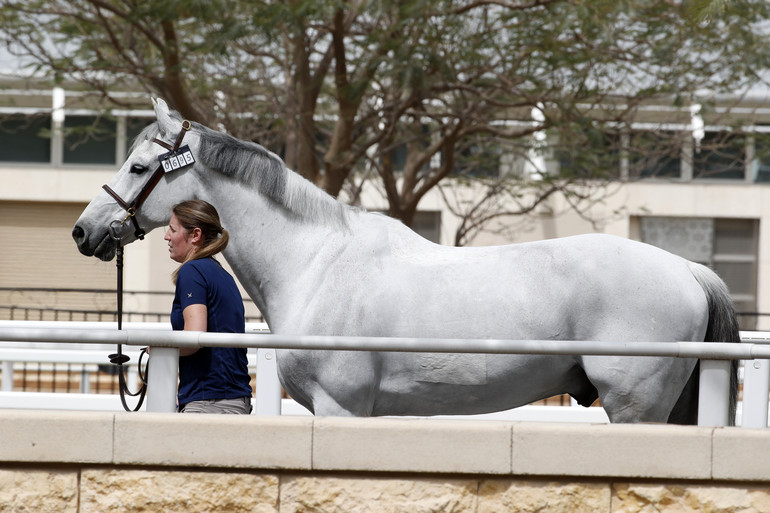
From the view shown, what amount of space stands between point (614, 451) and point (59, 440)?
7.04 feet

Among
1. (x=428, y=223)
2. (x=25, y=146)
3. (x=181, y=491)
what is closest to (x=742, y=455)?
(x=181, y=491)

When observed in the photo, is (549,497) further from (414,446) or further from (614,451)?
(414,446)

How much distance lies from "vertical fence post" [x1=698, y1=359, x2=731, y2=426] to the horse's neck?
1.87 metres

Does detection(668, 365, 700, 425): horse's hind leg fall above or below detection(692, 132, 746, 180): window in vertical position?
below

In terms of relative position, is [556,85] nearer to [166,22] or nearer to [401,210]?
[401,210]

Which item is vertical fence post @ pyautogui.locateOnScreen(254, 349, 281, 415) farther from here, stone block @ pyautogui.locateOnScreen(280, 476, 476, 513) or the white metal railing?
stone block @ pyautogui.locateOnScreen(280, 476, 476, 513)

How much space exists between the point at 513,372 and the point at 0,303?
55.3 feet

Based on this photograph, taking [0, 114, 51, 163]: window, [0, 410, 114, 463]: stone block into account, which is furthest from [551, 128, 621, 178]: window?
[0, 114, 51, 163]: window

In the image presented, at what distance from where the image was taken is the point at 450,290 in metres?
4.52

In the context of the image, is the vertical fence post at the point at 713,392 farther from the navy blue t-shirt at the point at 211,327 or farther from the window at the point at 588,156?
the window at the point at 588,156

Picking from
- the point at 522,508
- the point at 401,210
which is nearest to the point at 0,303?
the point at 401,210

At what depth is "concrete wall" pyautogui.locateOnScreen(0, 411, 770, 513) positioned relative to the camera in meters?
3.61

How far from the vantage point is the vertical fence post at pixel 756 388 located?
14.0ft

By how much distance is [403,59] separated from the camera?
9992 mm
